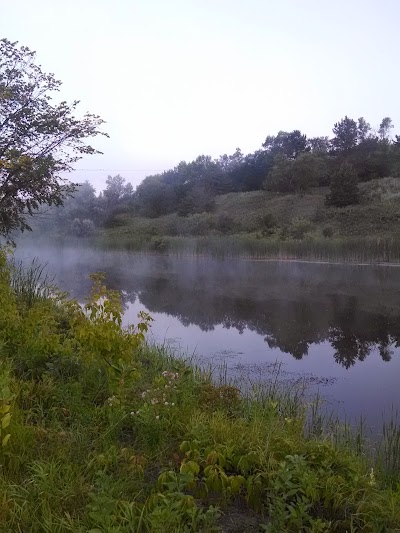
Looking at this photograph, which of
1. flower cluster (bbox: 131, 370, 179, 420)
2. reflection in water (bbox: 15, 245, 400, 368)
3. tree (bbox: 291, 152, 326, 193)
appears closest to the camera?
flower cluster (bbox: 131, 370, 179, 420)

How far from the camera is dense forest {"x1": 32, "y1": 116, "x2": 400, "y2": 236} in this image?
5225 cm

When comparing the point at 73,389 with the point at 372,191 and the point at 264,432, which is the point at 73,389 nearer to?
the point at 264,432

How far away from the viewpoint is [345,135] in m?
66.9

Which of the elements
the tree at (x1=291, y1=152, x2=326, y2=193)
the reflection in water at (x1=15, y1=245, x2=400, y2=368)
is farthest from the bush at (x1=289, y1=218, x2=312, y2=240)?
the tree at (x1=291, y1=152, x2=326, y2=193)

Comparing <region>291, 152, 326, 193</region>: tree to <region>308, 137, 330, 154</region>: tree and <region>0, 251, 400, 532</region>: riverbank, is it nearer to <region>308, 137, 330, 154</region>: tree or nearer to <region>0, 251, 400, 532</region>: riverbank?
<region>308, 137, 330, 154</region>: tree

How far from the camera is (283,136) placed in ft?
243

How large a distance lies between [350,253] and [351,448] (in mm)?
25138

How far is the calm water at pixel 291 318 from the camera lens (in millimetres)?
8859

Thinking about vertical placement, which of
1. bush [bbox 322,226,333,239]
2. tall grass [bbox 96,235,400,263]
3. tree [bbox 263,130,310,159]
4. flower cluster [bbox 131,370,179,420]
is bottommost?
flower cluster [bbox 131,370,179,420]

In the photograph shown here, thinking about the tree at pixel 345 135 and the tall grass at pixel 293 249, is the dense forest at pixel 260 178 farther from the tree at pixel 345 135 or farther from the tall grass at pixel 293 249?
the tall grass at pixel 293 249

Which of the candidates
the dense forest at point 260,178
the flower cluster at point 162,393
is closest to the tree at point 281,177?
the dense forest at point 260,178

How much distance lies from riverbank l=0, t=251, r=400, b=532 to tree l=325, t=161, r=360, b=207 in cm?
4737

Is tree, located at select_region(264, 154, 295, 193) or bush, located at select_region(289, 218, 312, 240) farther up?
tree, located at select_region(264, 154, 295, 193)

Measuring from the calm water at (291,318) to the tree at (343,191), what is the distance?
25.2 meters
